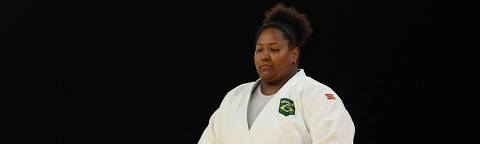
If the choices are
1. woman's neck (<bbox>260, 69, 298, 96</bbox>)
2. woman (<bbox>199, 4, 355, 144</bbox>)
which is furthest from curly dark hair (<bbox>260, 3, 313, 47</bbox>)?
woman's neck (<bbox>260, 69, 298, 96</bbox>)

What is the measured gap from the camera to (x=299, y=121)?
2.54m

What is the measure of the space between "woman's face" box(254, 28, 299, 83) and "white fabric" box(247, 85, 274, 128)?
9 centimetres

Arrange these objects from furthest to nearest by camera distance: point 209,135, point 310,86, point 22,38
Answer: point 22,38, point 209,135, point 310,86

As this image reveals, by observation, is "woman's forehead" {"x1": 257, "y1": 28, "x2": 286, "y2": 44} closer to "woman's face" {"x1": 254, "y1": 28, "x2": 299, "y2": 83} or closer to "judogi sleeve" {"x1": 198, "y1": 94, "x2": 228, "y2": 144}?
"woman's face" {"x1": 254, "y1": 28, "x2": 299, "y2": 83}

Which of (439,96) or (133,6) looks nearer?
(439,96)

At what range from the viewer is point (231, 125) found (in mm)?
2723

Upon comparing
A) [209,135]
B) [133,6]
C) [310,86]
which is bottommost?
[209,135]

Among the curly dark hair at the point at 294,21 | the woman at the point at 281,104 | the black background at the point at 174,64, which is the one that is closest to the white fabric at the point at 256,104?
the woman at the point at 281,104

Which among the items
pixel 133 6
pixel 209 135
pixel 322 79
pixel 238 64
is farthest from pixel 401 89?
pixel 133 6

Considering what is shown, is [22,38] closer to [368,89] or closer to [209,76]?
[209,76]

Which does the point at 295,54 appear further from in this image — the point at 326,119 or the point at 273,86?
the point at 326,119

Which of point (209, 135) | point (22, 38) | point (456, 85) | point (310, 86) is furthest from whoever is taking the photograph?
point (22, 38)

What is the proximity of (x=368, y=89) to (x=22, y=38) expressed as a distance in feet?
6.06

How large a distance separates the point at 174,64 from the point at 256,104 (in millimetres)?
1123
